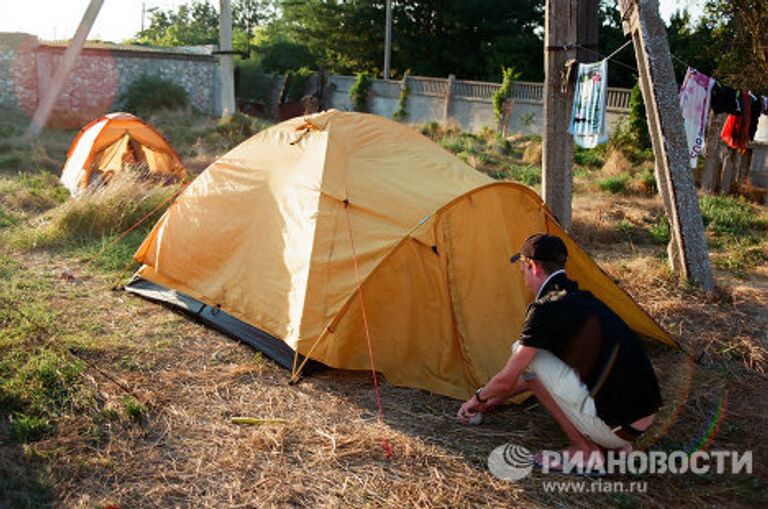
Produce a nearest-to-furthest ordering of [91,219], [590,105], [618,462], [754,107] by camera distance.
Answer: [618,462] < [590,105] < [754,107] < [91,219]

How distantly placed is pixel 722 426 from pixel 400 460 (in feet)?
6.59

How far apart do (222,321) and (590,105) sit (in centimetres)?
356

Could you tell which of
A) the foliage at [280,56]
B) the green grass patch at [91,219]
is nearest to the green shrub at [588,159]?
Answer: the green grass patch at [91,219]

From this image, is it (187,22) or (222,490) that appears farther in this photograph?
(187,22)

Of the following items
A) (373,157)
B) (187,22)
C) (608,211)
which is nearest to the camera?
(373,157)

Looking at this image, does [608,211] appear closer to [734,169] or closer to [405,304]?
[734,169]

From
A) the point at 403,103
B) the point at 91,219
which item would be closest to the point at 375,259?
the point at 91,219

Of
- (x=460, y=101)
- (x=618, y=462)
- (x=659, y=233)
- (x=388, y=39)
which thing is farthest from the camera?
(x=388, y=39)

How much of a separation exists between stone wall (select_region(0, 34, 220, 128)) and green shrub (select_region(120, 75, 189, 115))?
28 cm

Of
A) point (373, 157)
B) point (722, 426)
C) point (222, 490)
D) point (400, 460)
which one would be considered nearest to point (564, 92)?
point (373, 157)

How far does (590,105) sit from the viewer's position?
585cm

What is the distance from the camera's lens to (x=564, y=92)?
601cm

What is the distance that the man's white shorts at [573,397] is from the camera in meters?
3.44

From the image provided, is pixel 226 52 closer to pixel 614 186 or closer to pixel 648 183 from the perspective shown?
pixel 614 186
